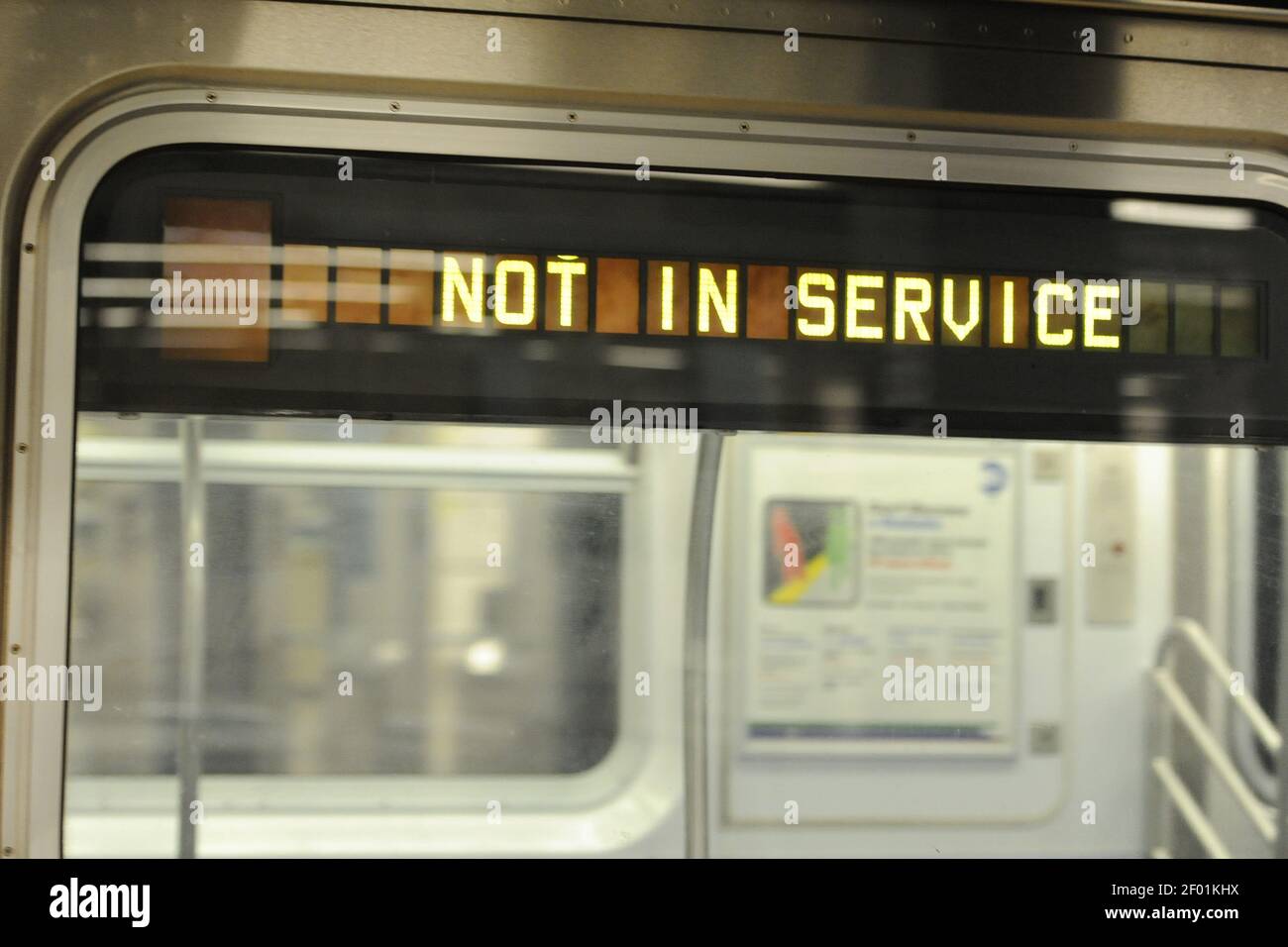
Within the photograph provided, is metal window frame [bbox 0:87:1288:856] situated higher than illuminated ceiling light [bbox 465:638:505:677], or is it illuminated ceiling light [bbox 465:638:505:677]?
metal window frame [bbox 0:87:1288:856]

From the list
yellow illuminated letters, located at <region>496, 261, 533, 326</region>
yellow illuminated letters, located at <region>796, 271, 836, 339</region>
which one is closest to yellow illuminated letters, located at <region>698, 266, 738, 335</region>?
yellow illuminated letters, located at <region>796, 271, 836, 339</region>

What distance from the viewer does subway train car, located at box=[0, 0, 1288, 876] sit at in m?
1.87

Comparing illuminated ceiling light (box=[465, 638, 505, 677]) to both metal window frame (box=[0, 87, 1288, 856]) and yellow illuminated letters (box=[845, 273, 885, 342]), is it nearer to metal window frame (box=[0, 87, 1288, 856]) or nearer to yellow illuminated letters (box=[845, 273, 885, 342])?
metal window frame (box=[0, 87, 1288, 856])

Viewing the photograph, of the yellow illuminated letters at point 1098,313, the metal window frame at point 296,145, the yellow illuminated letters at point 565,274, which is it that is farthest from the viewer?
the yellow illuminated letters at point 1098,313

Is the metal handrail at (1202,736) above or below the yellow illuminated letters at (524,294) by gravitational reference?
below

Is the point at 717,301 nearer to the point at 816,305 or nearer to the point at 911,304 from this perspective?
the point at 816,305

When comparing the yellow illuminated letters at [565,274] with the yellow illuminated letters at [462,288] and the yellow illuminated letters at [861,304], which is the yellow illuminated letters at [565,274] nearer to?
the yellow illuminated letters at [462,288]

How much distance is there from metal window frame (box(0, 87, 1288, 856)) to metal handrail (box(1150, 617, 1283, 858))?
0.77m

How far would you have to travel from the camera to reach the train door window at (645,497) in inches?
74.5

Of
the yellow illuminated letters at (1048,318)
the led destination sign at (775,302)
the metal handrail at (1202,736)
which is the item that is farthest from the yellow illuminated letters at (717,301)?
the metal handrail at (1202,736)

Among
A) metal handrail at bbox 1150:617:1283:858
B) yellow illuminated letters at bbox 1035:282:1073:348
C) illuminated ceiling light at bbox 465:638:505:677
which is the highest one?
yellow illuminated letters at bbox 1035:282:1073:348

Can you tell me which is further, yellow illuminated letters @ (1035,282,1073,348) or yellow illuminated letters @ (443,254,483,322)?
yellow illuminated letters @ (1035,282,1073,348)

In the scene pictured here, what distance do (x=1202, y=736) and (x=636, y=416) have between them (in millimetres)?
1153

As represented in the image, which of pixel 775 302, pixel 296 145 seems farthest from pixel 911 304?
pixel 296 145
